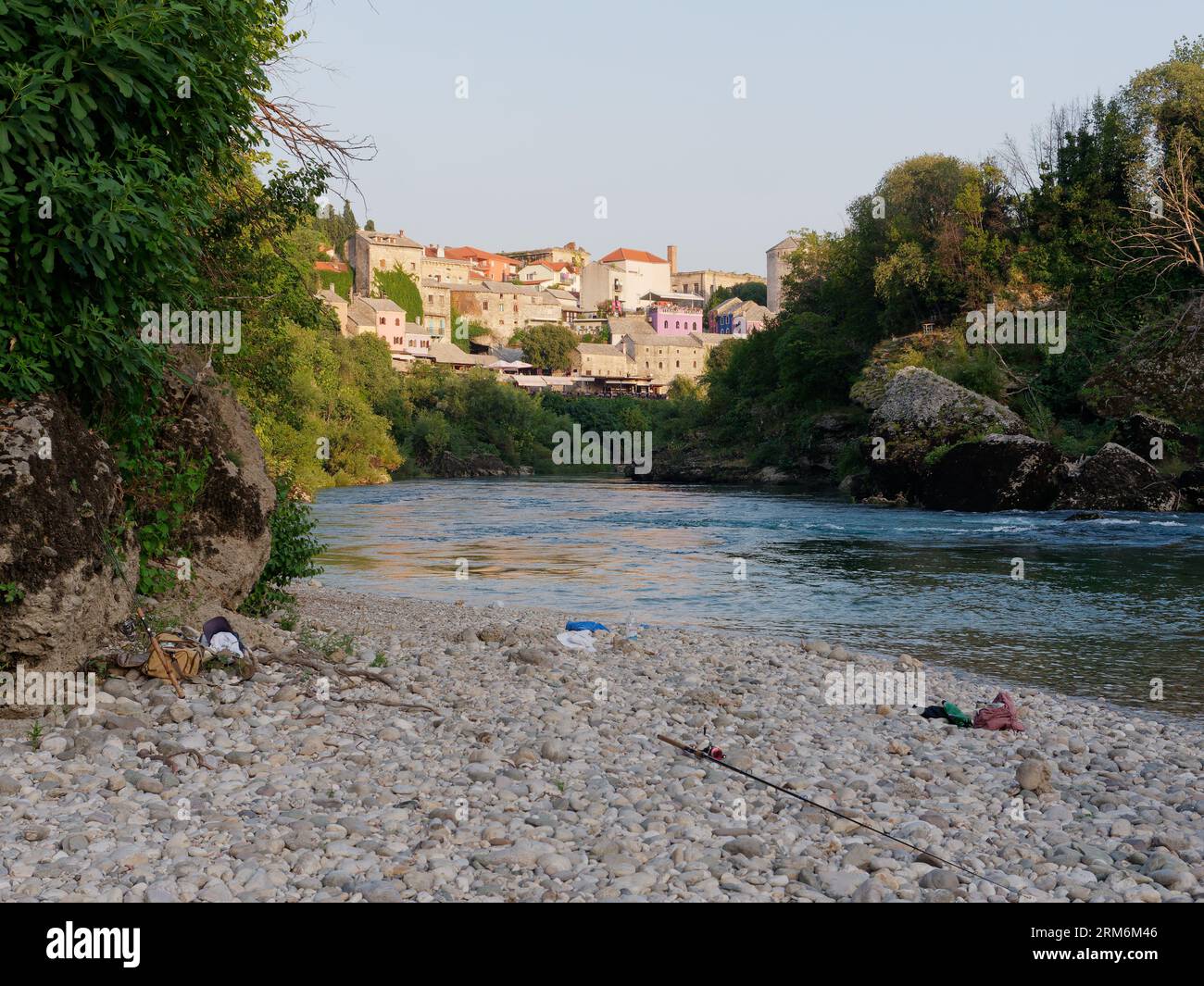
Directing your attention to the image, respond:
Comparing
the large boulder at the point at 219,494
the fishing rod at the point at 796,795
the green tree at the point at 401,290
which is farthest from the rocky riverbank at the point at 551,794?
the green tree at the point at 401,290

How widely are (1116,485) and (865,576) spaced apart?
17630mm

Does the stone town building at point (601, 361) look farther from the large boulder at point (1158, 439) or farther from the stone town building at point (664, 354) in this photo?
the large boulder at point (1158, 439)

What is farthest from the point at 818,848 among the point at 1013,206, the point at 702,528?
the point at 1013,206

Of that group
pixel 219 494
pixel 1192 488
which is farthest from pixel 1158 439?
pixel 219 494

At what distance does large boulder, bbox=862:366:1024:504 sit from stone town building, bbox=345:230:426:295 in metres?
104

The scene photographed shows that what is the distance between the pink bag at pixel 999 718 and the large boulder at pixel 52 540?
7504 mm

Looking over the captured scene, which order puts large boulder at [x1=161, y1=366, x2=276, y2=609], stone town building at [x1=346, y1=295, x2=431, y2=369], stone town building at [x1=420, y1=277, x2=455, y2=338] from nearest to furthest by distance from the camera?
large boulder at [x1=161, y1=366, x2=276, y2=609] < stone town building at [x1=346, y1=295, x2=431, y2=369] < stone town building at [x1=420, y1=277, x2=455, y2=338]

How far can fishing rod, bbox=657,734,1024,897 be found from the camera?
616cm

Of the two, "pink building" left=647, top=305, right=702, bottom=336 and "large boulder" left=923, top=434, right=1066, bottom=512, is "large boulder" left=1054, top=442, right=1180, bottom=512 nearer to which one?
"large boulder" left=923, top=434, right=1066, bottom=512

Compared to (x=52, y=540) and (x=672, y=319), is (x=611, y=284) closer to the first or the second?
(x=672, y=319)

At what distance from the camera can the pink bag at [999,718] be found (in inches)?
388

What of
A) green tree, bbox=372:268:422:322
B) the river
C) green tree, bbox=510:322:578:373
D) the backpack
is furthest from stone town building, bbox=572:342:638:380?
the backpack

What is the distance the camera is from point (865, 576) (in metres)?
22.8
